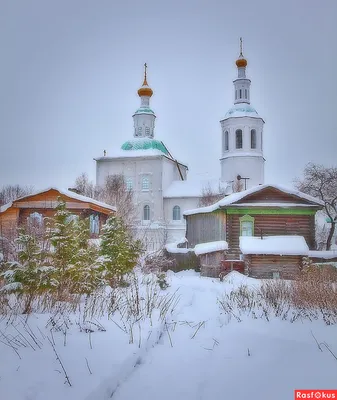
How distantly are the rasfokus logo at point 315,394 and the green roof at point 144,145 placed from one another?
35858 millimetres

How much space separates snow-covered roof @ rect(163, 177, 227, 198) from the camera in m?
36.8

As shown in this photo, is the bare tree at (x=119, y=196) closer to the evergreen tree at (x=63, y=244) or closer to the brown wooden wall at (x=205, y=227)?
the brown wooden wall at (x=205, y=227)

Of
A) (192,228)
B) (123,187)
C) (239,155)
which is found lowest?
(192,228)

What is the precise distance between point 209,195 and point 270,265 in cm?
1947

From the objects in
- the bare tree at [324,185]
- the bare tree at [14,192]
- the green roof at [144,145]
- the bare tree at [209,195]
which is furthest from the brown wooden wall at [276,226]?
the green roof at [144,145]

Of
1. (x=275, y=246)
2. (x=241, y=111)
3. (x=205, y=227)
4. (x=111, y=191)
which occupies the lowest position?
(x=275, y=246)

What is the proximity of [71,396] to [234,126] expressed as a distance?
36706mm

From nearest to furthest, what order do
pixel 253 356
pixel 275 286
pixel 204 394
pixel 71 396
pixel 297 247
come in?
pixel 71 396 < pixel 204 394 < pixel 253 356 < pixel 275 286 < pixel 297 247

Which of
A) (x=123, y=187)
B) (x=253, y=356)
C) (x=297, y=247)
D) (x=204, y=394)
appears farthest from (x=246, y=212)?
(x=123, y=187)

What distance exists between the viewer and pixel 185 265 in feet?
62.4

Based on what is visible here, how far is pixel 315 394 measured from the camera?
11.6 feet

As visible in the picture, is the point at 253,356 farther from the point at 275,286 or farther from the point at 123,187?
the point at 123,187

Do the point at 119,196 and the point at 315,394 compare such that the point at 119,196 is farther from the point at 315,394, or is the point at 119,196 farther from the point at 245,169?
the point at 315,394

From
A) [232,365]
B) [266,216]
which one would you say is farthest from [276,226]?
[232,365]
